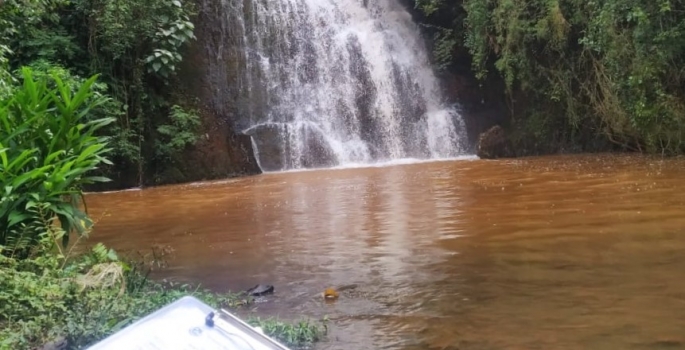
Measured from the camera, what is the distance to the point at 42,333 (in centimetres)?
305

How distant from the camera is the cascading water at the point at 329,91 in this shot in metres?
16.5

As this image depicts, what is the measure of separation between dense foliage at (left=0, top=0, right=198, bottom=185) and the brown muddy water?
4.21 meters

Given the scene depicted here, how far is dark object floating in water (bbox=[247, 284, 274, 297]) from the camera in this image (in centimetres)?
445

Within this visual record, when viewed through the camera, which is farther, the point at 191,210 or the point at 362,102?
the point at 362,102

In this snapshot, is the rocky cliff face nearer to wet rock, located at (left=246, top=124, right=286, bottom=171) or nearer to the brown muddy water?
wet rock, located at (left=246, top=124, right=286, bottom=171)

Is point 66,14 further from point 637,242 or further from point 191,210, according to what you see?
point 637,242

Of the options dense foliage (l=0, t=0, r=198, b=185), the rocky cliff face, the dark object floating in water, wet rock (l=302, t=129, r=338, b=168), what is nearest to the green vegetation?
the dark object floating in water

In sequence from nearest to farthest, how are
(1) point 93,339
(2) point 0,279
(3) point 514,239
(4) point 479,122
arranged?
(1) point 93,339
(2) point 0,279
(3) point 514,239
(4) point 479,122

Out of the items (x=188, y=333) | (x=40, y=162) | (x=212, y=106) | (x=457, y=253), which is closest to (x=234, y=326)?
(x=188, y=333)

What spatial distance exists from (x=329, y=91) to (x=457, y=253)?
12.2m

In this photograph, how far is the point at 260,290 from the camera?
4492mm

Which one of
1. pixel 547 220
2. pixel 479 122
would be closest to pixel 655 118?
pixel 479 122

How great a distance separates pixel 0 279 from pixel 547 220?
189 inches

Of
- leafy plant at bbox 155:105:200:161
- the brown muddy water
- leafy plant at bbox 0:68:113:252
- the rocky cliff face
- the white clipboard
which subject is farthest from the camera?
the rocky cliff face
